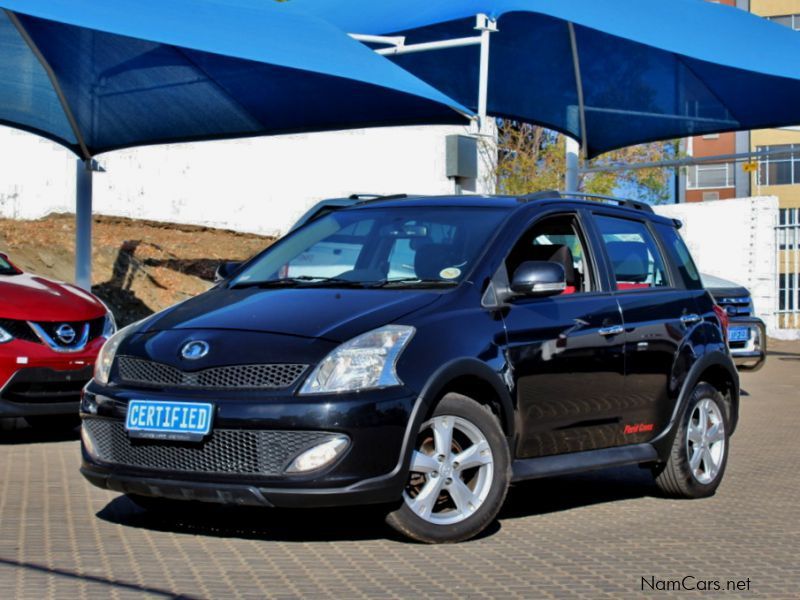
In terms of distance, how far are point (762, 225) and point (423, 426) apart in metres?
20.4

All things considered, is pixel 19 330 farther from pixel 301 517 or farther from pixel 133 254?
pixel 133 254

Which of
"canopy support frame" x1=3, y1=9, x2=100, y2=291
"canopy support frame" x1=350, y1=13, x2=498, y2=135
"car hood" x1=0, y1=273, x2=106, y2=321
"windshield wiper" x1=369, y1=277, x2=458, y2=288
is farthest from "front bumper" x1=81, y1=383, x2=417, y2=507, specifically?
"canopy support frame" x1=3, y1=9, x2=100, y2=291

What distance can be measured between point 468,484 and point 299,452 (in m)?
0.93

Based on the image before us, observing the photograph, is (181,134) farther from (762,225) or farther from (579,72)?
(762,225)

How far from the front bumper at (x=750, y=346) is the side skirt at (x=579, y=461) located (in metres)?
7.49

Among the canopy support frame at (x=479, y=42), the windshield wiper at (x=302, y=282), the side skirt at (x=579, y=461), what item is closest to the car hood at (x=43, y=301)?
the windshield wiper at (x=302, y=282)

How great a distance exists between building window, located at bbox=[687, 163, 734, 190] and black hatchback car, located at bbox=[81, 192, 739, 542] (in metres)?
56.9

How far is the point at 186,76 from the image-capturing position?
553 inches

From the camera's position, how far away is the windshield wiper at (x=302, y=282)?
675 cm

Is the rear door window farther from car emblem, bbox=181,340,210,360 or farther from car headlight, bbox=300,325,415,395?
car emblem, bbox=181,340,210,360

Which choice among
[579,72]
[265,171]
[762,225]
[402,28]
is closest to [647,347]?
[402,28]

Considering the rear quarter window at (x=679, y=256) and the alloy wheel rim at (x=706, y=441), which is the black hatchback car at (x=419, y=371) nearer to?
the alloy wheel rim at (x=706, y=441)

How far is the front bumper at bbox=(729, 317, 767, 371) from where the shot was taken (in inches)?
577

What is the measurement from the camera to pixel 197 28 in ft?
36.8
